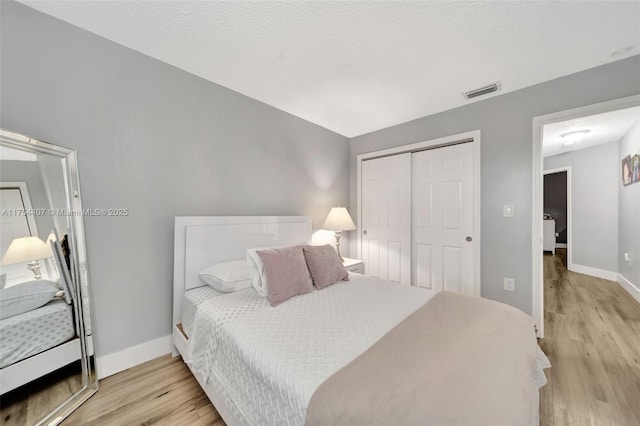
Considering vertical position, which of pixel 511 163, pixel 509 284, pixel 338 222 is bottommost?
pixel 509 284

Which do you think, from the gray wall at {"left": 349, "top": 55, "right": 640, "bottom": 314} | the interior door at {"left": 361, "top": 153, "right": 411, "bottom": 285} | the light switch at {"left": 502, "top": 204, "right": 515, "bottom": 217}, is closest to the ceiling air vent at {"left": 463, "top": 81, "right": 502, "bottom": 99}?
the gray wall at {"left": 349, "top": 55, "right": 640, "bottom": 314}

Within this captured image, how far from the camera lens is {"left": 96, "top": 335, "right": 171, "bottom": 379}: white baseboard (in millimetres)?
1725

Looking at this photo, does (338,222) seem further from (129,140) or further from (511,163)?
(129,140)

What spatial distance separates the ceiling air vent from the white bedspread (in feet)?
6.60

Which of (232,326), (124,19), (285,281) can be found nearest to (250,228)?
(285,281)

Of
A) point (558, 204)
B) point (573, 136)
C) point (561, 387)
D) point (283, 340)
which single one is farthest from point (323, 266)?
point (558, 204)

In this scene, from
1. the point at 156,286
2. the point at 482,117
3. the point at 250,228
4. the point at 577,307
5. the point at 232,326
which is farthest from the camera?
the point at 577,307

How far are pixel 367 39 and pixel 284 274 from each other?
5.76 ft

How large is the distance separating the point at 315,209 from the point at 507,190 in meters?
2.10

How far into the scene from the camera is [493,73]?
2129 millimetres

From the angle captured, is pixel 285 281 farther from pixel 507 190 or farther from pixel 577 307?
pixel 577 307

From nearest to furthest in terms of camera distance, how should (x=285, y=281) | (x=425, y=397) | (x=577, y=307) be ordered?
(x=425, y=397) < (x=285, y=281) < (x=577, y=307)

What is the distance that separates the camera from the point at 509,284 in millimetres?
2455

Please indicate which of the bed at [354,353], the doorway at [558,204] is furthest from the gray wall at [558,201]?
the bed at [354,353]
